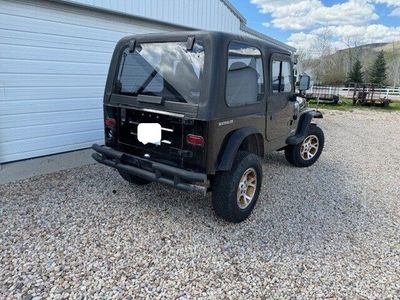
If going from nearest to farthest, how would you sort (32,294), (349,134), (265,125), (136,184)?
(32,294)
(265,125)
(136,184)
(349,134)

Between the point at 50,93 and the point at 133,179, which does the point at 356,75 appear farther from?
the point at 133,179

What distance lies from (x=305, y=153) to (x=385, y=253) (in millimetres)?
2836

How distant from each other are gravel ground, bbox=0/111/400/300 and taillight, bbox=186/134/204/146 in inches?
39.2

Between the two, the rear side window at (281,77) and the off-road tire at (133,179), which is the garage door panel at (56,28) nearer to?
the off-road tire at (133,179)

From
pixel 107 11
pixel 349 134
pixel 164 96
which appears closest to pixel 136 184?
pixel 164 96

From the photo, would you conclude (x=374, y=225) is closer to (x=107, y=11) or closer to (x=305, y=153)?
(x=305, y=153)

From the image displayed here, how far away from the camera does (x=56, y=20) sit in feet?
17.3

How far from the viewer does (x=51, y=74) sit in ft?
17.6

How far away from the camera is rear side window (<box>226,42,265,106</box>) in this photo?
127 inches

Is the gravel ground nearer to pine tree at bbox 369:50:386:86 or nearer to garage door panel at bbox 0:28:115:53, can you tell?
garage door panel at bbox 0:28:115:53

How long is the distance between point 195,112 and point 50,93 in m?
3.59

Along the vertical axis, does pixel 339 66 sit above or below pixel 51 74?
above

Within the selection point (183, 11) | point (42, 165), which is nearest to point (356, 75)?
point (183, 11)

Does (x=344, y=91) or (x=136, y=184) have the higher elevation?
(x=344, y=91)
